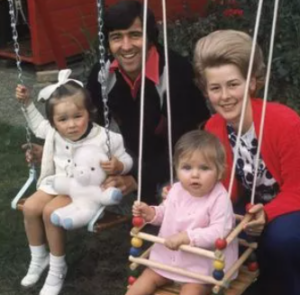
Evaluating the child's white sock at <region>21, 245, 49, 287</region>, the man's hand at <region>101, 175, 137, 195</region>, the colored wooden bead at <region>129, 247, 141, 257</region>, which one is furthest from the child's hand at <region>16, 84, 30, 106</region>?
the colored wooden bead at <region>129, 247, 141, 257</region>

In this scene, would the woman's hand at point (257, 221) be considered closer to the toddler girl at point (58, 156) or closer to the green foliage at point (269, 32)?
the toddler girl at point (58, 156)

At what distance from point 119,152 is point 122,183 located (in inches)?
6.3

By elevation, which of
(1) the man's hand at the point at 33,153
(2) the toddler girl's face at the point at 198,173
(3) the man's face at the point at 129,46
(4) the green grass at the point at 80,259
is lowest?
(4) the green grass at the point at 80,259

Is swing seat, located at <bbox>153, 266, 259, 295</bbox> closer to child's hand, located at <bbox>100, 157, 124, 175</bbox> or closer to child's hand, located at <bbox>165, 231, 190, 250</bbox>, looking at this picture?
child's hand, located at <bbox>165, 231, 190, 250</bbox>

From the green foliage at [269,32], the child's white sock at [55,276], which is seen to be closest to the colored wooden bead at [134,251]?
the child's white sock at [55,276]

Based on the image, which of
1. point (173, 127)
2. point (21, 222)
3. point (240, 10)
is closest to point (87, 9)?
point (240, 10)

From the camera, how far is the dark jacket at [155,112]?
A: 397 cm

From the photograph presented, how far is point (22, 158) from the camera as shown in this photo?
5.84 meters

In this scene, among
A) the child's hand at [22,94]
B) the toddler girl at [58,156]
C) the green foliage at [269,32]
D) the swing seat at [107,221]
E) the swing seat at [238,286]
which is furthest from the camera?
the green foliage at [269,32]

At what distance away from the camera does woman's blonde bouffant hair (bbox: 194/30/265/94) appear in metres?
3.18

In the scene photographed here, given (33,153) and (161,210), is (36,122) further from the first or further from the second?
(161,210)

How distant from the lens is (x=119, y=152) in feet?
12.3

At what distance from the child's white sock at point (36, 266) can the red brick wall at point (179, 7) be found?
15.3ft

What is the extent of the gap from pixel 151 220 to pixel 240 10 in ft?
14.0
